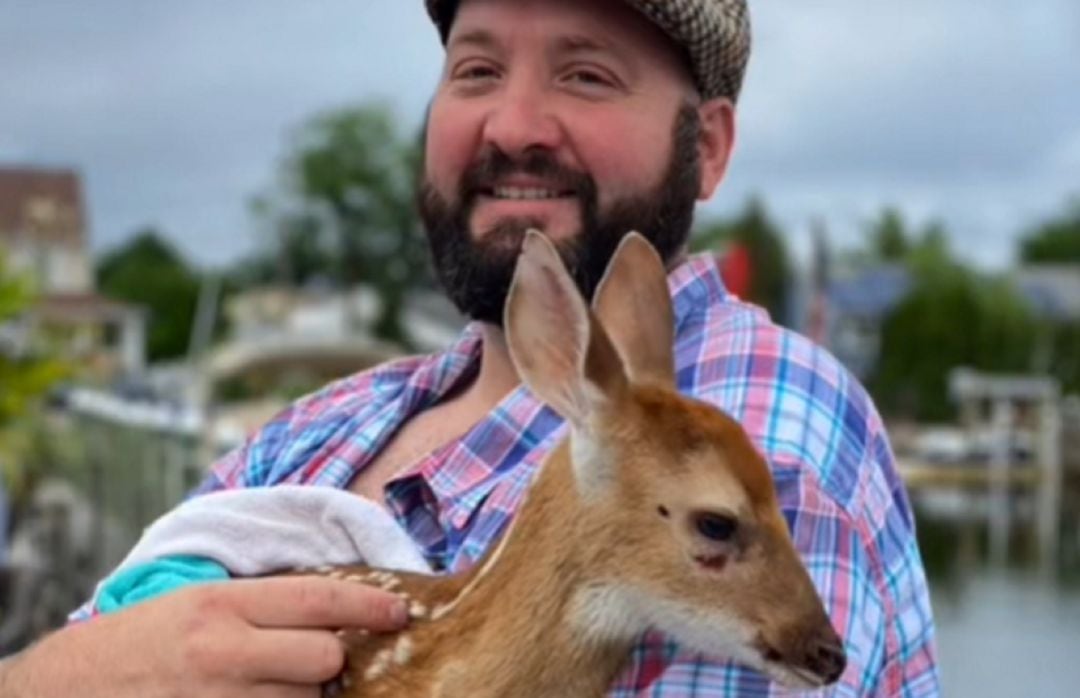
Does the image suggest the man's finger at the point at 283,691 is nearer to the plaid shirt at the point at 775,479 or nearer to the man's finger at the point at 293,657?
the man's finger at the point at 293,657

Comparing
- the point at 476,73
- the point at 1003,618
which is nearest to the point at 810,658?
the point at 476,73

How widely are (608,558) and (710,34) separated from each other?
109 cm

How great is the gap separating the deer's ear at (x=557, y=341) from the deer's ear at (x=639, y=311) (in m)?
0.08

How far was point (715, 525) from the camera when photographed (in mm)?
2615

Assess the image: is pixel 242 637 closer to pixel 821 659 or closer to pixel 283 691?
pixel 283 691

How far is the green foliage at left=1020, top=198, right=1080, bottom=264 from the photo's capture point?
101 m

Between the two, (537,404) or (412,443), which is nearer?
(537,404)

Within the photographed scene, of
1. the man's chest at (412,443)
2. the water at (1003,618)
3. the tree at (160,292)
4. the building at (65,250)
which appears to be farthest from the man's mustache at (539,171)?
the tree at (160,292)

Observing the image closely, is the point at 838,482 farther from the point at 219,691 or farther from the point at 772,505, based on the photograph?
the point at 219,691

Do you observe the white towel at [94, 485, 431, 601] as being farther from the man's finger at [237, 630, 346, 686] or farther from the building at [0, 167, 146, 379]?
the building at [0, 167, 146, 379]

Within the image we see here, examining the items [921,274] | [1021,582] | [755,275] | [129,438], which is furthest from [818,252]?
[921,274]

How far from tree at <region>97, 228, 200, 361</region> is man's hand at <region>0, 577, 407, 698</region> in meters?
85.8

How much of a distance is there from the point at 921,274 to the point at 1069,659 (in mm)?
58932

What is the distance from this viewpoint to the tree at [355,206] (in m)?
74.8
